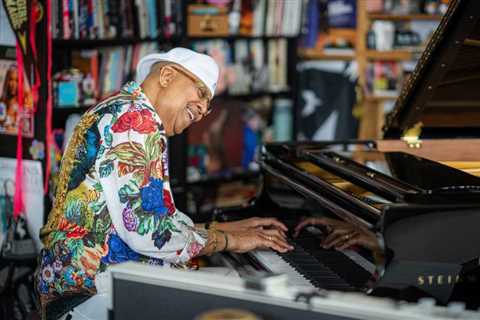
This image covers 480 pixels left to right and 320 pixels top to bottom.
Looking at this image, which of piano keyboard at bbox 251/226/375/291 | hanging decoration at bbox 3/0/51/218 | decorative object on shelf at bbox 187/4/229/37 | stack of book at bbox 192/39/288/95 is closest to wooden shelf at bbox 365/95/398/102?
stack of book at bbox 192/39/288/95

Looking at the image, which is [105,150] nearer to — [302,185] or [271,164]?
[302,185]

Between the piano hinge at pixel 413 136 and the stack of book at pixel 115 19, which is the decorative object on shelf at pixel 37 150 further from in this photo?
the piano hinge at pixel 413 136

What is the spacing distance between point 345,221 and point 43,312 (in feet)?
3.03

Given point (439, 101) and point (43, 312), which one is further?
point (439, 101)

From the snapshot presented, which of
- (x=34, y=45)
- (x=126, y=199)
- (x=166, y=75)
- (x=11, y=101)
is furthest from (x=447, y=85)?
(x=11, y=101)

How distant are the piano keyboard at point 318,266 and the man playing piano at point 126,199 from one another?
0.06 meters

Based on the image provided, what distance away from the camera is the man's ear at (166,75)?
229 cm

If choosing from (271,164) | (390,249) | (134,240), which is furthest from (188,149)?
(390,249)

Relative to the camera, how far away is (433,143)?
10.0ft

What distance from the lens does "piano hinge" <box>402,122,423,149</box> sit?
3.05 metres

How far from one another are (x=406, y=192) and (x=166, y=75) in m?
0.76

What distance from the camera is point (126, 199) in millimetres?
2107

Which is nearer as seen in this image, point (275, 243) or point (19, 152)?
point (275, 243)

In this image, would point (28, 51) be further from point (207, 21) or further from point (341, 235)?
point (341, 235)
